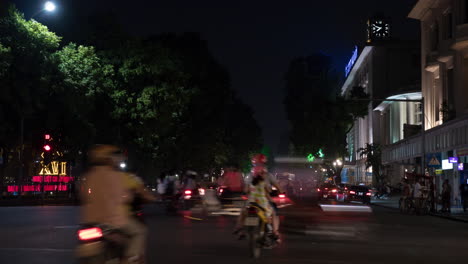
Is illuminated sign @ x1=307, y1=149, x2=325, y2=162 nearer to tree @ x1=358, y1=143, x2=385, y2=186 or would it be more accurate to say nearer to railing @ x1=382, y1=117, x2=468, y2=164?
tree @ x1=358, y1=143, x2=385, y2=186

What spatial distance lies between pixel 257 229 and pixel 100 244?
5.85 meters

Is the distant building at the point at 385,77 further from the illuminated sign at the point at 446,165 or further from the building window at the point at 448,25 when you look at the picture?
the illuminated sign at the point at 446,165

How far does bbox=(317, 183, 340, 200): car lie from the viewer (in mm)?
51312

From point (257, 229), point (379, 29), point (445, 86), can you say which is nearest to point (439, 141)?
point (445, 86)

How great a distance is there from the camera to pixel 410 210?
125 feet

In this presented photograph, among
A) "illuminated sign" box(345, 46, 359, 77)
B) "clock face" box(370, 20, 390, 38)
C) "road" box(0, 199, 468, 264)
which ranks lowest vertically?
"road" box(0, 199, 468, 264)

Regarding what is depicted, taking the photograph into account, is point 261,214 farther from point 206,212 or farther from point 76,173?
point 76,173

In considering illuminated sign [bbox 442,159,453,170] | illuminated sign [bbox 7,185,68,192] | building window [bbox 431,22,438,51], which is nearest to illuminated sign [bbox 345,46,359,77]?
building window [bbox 431,22,438,51]

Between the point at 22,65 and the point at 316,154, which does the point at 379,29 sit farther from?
the point at 22,65

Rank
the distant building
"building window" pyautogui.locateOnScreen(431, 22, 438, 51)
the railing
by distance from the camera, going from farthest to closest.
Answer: the distant building < "building window" pyautogui.locateOnScreen(431, 22, 438, 51) < the railing

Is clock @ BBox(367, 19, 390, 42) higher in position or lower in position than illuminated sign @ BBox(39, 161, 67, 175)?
higher

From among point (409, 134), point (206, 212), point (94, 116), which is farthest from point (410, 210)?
point (409, 134)

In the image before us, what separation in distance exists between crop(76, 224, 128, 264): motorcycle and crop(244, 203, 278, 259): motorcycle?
5.16 meters

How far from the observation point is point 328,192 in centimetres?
5150
